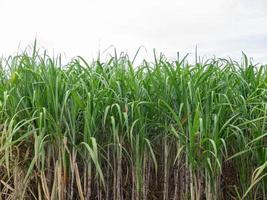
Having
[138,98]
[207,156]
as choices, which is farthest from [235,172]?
[138,98]

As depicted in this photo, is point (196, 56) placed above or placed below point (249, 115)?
above

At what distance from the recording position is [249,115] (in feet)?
7.23

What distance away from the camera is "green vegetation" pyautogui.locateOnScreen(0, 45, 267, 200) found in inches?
84.0

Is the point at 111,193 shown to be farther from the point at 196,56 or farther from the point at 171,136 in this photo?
the point at 196,56

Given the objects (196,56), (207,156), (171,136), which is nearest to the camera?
(207,156)

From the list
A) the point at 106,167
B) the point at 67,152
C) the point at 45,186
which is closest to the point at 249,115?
the point at 106,167

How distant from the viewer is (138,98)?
88.6 inches

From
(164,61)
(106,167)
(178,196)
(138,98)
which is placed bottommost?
(178,196)

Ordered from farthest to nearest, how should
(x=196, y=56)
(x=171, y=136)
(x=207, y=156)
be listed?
1. (x=196, y=56)
2. (x=171, y=136)
3. (x=207, y=156)

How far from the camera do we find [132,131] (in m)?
2.19

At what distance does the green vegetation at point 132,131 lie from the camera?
2.13 m

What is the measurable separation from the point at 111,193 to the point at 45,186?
360 millimetres

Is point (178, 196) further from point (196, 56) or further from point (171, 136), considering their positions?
point (196, 56)

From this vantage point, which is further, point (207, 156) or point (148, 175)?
point (148, 175)
